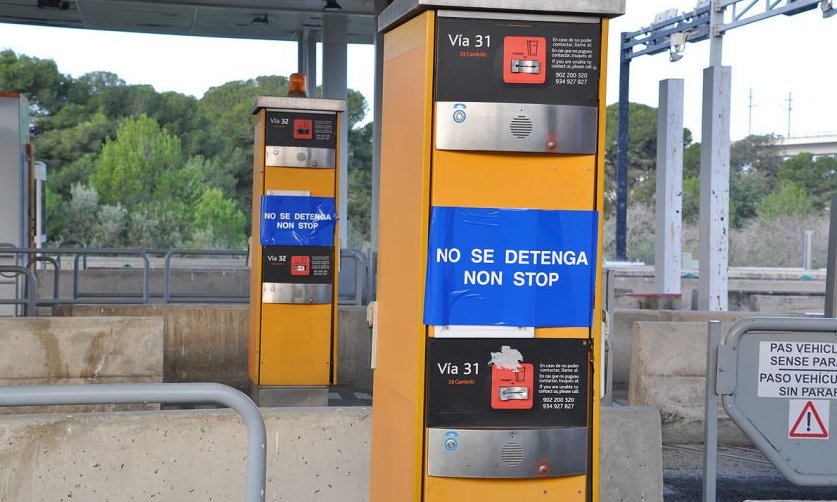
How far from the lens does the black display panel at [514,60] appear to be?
161 inches

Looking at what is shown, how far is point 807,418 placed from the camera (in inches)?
229

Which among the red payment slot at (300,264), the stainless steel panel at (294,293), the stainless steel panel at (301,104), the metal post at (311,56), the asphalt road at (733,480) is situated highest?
the metal post at (311,56)

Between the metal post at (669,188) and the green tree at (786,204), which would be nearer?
the metal post at (669,188)

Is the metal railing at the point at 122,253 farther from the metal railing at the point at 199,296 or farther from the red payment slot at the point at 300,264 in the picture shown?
the red payment slot at the point at 300,264

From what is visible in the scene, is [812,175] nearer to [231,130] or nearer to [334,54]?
[231,130]

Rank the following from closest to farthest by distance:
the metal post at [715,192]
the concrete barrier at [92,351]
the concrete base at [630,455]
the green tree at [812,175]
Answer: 1. the concrete base at [630,455]
2. the concrete barrier at [92,351]
3. the metal post at [715,192]
4. the green tree at [812,175]

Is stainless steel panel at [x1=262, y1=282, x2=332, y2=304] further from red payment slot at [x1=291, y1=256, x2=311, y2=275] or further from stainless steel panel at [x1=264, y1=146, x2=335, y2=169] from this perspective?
stainless steel panel at [x1=264, y1=146, x2=335, y2=169]

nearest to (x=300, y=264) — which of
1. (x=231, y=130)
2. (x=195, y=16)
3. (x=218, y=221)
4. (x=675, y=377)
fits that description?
(x=675, y=377)

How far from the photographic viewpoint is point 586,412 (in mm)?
4305

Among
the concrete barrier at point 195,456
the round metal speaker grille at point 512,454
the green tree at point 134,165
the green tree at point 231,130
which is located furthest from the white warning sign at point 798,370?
the green tree at point 231,130

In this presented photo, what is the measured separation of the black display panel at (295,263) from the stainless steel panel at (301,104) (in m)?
1.28

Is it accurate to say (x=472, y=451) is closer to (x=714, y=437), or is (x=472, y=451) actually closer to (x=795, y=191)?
(x=714, y=437)

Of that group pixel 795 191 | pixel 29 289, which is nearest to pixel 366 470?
pixel 29 289

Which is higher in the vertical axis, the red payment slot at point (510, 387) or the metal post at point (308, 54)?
the metal post at point (308, 54)
